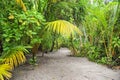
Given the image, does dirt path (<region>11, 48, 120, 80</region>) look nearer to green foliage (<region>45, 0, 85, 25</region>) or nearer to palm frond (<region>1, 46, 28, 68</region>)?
palm frond (<region>1, 46, 28, 68</region>)

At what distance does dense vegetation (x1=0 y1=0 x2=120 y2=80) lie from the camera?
5.09 meters

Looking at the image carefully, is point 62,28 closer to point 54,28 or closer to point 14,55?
point 54,28

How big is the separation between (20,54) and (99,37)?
146 inches

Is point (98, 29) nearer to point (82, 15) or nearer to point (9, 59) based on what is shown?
point (82, 15)

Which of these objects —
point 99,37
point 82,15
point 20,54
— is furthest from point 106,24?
point 20,54

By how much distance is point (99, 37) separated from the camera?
760 centimetres

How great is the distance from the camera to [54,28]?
5363 mm

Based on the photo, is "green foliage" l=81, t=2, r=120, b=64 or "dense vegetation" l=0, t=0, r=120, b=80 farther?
"green foliage" l=81, t=2, r=120, b=64

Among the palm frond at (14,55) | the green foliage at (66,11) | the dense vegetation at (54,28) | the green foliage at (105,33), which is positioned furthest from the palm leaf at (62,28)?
the green foliage at (105,33)

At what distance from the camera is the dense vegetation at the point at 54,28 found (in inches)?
200

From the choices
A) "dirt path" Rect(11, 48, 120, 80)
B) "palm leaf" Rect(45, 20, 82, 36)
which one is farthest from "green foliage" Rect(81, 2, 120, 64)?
"palm leaf" Rect(45, 20, 82, 36)

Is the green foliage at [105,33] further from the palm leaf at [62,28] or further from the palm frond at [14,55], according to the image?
the palm frond at [14,55]

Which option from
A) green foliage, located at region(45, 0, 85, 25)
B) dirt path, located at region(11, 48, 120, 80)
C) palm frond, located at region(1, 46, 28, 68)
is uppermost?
green foliage, located at region(45, 0, 85, 25)

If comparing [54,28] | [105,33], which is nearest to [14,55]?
[54,28]
